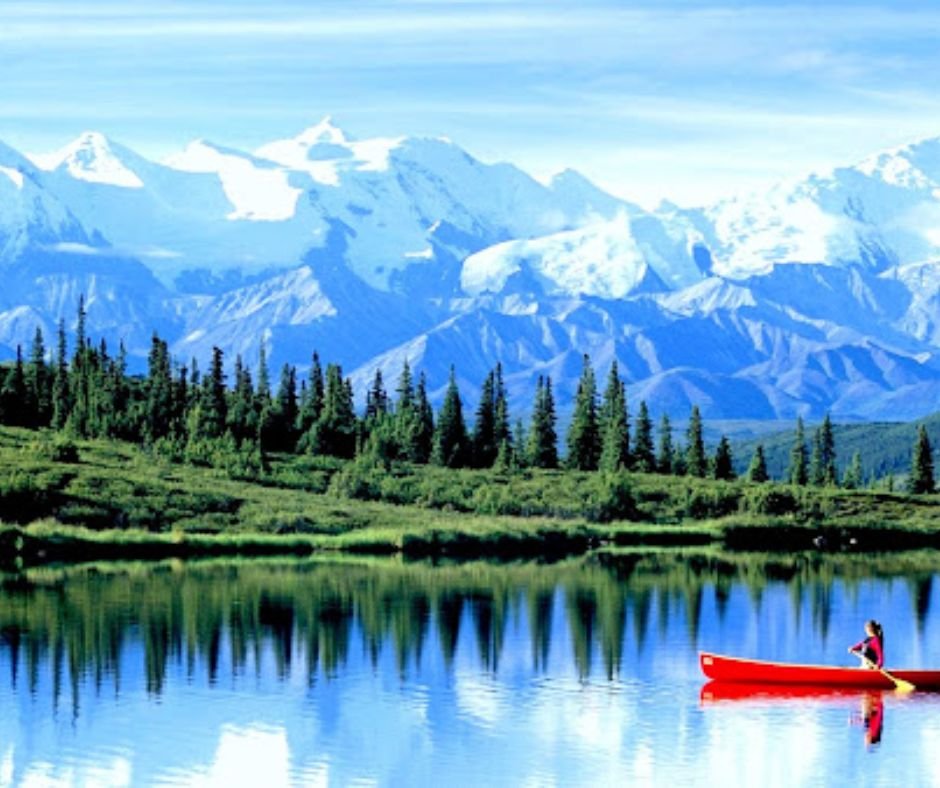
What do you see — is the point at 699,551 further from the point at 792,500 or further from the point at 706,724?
the point at 706,724

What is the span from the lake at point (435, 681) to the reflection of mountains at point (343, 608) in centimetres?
21

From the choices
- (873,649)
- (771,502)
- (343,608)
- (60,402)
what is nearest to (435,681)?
(873,649)

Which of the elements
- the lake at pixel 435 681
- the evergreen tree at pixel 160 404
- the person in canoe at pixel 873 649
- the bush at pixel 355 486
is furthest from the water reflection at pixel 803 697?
the evergreen tree at pixel 160 404

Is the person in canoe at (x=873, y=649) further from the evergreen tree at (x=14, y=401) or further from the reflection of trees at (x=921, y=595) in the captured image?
the evergreen tree at (x=14, y=401)

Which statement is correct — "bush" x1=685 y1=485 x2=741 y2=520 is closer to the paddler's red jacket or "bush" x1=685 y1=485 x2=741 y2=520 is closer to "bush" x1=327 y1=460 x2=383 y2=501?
"bush" x1=327 y1=460 x2=383 y2=501

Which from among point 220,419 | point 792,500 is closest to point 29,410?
point 220,419

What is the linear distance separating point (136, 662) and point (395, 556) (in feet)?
187

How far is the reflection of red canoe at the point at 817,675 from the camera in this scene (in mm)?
67188

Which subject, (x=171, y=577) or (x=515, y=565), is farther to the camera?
(x=515, y=565)

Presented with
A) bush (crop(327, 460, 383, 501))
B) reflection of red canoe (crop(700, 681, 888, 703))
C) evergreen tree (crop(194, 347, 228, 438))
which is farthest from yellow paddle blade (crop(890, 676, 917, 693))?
evergreen tree (crop(194, 347, 228, 438))

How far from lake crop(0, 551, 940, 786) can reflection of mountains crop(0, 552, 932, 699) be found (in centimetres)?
21

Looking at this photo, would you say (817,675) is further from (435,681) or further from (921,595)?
(921,595)

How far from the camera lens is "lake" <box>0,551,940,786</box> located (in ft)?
178

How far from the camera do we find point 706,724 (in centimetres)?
6056
